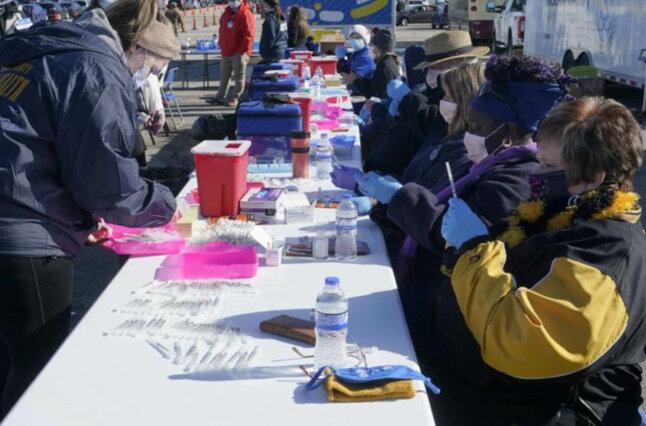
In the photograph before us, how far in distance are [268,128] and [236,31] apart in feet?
23.2

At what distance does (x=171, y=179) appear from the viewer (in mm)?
4094

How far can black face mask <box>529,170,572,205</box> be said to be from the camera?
187 cm

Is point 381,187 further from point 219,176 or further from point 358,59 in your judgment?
point 358,59

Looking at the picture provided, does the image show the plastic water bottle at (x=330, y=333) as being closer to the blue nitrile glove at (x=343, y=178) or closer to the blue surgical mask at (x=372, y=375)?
the blue surgical mask at (x=372, y=375)

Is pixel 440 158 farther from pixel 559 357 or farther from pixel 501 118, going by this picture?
pixel 559 357

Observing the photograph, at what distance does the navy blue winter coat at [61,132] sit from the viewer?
1.95 m

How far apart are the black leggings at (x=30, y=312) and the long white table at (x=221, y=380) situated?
165 millimetres

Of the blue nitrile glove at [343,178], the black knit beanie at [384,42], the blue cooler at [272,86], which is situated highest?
the black knit beanie at [384,42]

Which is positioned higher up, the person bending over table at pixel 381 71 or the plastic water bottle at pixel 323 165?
the person bending over table at pixel 381 71

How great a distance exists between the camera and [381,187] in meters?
2.57

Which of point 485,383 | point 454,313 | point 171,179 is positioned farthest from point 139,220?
point 171,179

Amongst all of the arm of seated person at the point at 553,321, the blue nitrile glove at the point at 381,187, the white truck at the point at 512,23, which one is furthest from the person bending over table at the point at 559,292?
the white truck at the point at 512,23

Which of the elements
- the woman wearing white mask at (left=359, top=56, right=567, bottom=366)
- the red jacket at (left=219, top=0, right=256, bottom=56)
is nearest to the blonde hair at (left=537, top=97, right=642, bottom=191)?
the woman wearing white mask at (left=359, top=56, right=567, bottom=366)

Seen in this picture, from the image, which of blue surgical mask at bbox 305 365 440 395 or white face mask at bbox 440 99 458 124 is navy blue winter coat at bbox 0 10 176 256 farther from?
white face mask at bbox 440 99 458 124
